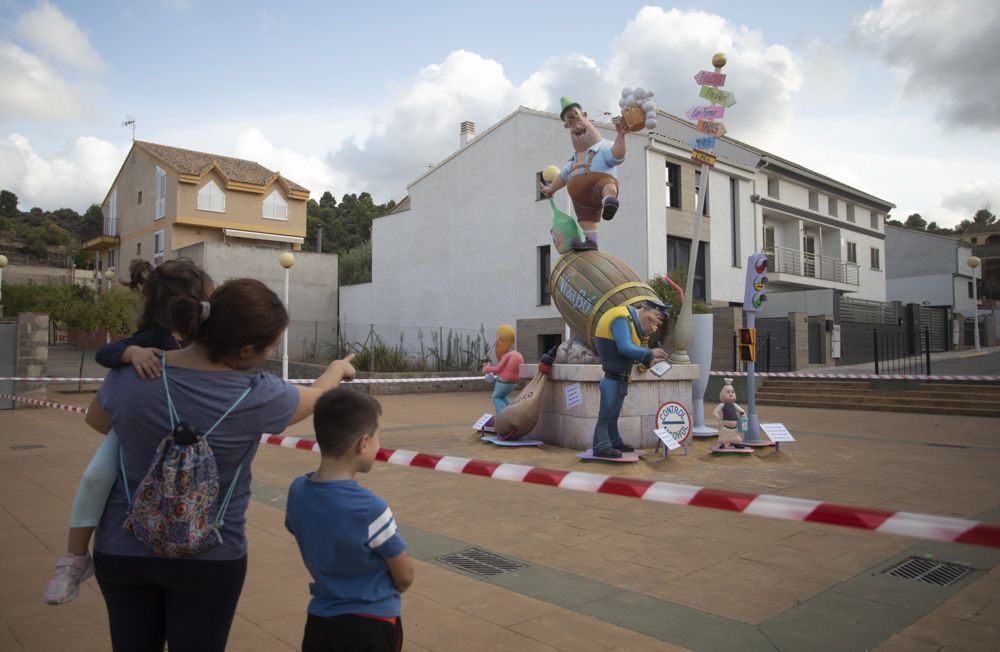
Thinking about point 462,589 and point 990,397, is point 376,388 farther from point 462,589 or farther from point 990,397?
point 462,589

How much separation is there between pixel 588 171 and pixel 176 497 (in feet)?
26.2

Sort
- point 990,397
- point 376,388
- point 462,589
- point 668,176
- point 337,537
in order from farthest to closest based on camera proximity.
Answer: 1. point 668,176
2. point 376,388
3. point 990,397
4. point 462,589
5. point 337,537

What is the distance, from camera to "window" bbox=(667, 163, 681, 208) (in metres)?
23.5

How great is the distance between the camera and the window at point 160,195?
3500 centimetres

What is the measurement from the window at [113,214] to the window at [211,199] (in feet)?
30.3

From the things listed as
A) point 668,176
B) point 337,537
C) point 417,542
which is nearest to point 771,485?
point 417,542

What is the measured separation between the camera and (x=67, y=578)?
7.13 ft

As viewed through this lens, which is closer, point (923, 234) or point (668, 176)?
point (668, 176)

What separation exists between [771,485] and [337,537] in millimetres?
6209

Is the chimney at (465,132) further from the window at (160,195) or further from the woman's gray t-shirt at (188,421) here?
the woman's gray t-shirt at (188,421)

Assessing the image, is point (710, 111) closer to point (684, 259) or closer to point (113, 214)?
point (684, 259)

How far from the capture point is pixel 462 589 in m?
4.07

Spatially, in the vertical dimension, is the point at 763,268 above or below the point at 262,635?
above

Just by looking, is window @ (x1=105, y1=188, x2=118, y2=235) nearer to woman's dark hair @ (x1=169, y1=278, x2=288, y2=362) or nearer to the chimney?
the chimney
